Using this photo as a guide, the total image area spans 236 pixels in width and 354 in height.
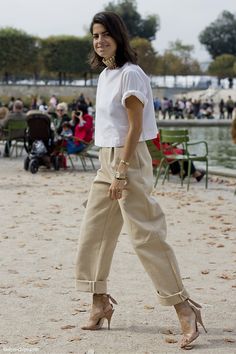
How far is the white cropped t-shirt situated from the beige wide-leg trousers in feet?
0.22

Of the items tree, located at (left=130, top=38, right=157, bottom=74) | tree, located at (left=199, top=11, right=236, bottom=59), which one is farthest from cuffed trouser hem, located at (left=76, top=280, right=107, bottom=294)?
tree, located at (left=199, top=11, right=236, bottom=59)

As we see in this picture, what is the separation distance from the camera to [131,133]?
13.1 ft

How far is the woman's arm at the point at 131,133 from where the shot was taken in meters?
3.98

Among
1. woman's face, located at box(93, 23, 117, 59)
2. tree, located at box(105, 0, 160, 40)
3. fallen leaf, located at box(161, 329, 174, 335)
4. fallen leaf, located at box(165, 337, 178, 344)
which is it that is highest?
tree, located at box(105, 0, 160, 40)

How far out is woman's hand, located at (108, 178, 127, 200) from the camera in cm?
400

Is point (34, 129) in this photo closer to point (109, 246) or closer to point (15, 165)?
point (15, 165)

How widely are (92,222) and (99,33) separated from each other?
95cm

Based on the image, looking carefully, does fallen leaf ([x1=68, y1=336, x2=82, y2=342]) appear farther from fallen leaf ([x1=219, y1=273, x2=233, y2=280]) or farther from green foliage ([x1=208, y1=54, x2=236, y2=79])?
green foliage ([x1=208, y1=54, x2=236, y2=79])

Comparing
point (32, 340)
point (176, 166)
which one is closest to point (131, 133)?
point (32, 340)

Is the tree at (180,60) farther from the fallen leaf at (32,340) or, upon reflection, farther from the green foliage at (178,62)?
the fallen leaf at (32,340)

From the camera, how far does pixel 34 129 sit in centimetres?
1352

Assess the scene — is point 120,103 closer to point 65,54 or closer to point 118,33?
point 118,33

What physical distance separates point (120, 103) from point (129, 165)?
0.30 m

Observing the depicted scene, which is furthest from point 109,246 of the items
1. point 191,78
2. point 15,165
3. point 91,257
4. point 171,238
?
point 191,78
